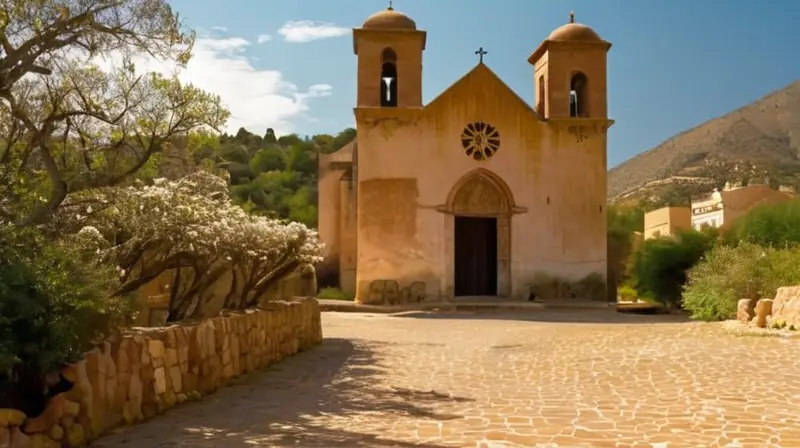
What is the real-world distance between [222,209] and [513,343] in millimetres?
5471

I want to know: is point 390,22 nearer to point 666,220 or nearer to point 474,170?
point 474,170

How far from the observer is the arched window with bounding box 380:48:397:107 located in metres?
23.6

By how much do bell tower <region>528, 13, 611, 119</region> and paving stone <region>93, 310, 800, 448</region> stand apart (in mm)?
11974

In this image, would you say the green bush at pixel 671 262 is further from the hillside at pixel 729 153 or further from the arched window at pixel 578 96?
the hillside at pixel 729 153

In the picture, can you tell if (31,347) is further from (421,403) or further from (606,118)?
(606,118)

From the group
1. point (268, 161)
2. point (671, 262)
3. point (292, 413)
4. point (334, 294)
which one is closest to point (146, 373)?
point (292, 413)

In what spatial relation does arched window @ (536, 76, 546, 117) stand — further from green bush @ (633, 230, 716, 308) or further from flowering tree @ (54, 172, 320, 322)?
flowering tree @ (54, 172, 320, 322)

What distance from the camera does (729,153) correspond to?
250 ft

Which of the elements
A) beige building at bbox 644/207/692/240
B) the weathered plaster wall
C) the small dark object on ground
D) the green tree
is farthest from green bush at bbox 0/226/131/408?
→ the green tree

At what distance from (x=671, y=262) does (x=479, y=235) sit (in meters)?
5.76

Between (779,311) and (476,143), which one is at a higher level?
(476,143)

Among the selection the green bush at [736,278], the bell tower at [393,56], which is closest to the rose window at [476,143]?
the bell tower at [393,56]

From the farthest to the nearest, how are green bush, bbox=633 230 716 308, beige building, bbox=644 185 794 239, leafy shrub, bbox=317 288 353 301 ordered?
beige building, bbox=644 185 794 239, leafy shrub, bbox=317 288 353 301, green bush, bbox=633 230 716 308

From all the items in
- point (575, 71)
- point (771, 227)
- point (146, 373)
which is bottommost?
point (146, 373)
